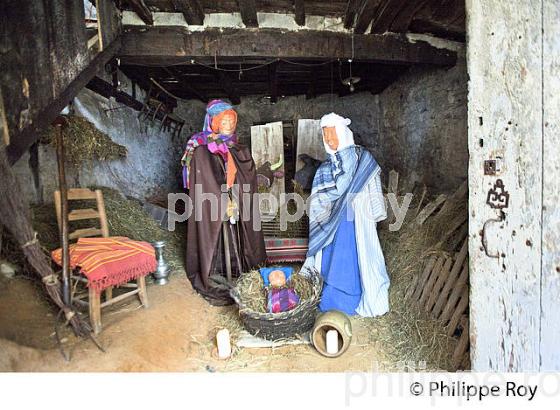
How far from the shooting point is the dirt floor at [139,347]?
8.02 ft

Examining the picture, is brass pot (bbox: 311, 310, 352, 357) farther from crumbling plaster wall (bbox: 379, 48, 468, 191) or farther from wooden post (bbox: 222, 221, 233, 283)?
crumbling plaster wall (bbox: 379, 48, 468, 191)

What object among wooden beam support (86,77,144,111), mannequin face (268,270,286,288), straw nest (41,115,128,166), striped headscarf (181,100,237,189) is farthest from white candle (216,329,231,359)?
wooden beam support (86,77,144,111)

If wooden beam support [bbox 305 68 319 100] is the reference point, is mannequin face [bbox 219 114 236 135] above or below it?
below

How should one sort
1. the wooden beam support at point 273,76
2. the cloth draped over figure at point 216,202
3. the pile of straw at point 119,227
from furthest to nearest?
the wooden beam support at point 273,76 → the cloth draped over figure at point 216,202 → the pile of straw at point 119,227

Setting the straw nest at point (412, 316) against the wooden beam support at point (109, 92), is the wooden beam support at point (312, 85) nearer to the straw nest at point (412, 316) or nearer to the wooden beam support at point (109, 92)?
the wooden beam support at point (109, 92)

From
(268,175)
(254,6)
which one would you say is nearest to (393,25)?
(254,6)

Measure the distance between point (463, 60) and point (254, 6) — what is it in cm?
271

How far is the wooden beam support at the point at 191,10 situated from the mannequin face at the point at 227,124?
1.03 metres

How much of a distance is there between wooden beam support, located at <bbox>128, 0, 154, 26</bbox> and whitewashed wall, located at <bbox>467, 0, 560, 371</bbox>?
9.38 ft

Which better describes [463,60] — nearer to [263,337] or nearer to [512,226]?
[512,226]

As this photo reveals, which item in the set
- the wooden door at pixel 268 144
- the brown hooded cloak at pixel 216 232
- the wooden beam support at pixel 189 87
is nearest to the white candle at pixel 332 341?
the brown hooded cloak at pixel 216 232

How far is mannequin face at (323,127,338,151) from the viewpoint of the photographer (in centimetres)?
330

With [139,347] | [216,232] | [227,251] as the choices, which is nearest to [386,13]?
[216,232]

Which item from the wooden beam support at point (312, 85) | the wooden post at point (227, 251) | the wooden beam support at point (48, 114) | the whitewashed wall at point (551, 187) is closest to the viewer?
the whitewashed wall at point (551, 187)
